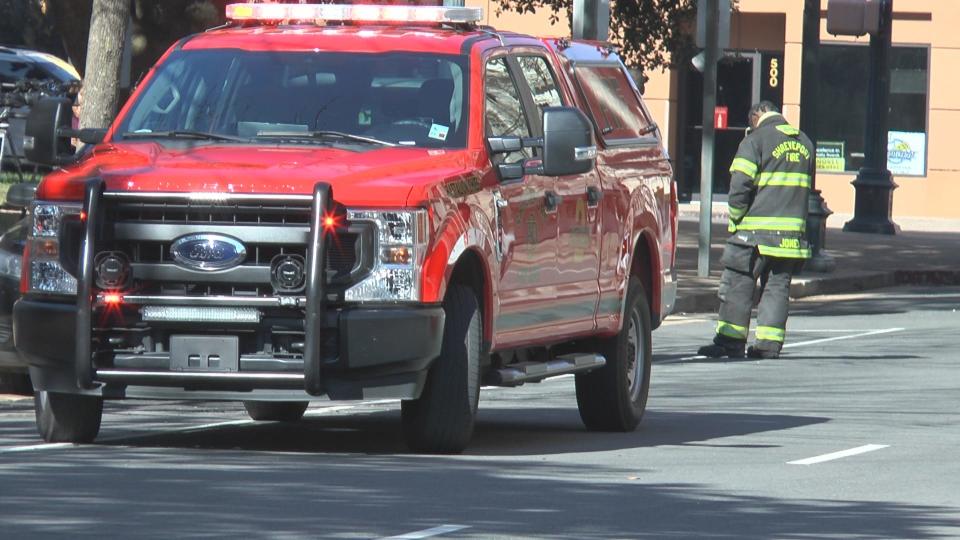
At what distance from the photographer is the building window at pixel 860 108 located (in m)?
38.0

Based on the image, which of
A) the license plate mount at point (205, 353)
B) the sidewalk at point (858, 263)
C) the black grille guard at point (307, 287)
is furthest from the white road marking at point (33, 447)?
the sidewalk at point (858, 263)

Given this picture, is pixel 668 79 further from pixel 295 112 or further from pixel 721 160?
pixel 295 112

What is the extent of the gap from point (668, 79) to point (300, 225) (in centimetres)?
2925

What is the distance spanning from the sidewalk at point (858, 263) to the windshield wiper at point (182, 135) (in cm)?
1145

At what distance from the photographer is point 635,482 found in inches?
374

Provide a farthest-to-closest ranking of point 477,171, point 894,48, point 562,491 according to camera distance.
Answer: point 894,48 < point 477,171 < point 562,491

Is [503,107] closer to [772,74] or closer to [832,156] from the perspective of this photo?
[772,74]

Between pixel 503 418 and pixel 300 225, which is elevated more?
pixel 300 225

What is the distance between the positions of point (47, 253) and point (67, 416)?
0.85m

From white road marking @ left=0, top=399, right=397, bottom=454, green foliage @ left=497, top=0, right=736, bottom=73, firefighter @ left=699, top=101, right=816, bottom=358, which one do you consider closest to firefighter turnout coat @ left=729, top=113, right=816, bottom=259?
firefighter @ left=699, top=101, right=816, bottom=358

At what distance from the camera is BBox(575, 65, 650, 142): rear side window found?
12062 mm

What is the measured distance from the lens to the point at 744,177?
1702cm

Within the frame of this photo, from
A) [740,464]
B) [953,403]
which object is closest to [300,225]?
[740,464]

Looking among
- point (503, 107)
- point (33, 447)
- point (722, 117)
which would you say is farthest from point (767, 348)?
point (722, 117)
